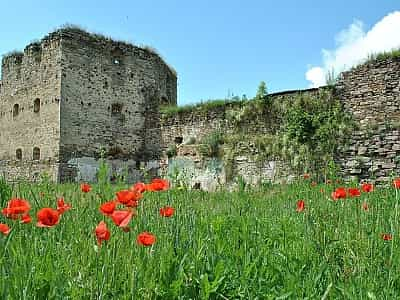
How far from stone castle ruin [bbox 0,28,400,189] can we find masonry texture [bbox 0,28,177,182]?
Result: 1.6 inches

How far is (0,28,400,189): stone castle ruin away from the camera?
14570 millimetres

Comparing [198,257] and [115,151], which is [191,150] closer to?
[115,151]

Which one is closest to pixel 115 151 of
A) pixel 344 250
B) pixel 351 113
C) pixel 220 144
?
pixel 220 144

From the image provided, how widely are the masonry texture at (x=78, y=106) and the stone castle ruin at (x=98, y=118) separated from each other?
0.14 feet

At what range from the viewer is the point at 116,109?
1814cm

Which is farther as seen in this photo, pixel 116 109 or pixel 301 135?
pixel 116 109

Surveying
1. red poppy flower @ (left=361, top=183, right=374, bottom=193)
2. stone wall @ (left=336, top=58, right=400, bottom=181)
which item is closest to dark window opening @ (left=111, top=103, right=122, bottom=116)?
stone wall @ (left=336, top=58, right=400, bottom=181)

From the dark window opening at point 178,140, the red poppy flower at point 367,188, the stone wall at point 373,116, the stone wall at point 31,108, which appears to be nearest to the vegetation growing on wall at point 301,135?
the stone wall at point 373,116

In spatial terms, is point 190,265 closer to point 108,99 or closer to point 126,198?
point 126,198

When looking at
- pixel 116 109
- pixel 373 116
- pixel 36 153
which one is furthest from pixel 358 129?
pixel 36 153

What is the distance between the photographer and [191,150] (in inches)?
585

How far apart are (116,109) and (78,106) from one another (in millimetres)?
1847

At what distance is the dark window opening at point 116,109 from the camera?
58.9 feet

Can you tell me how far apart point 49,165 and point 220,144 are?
7235 millimetres
